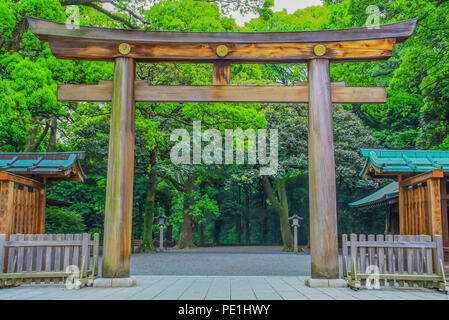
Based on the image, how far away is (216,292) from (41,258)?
3.21 metres

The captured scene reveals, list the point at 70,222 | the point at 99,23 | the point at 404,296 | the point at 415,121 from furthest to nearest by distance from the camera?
the point at 415,121
the point at 70,222
the point at 99,23
the point at 404,296

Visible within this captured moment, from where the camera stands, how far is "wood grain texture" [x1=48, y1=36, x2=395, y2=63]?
7.84m

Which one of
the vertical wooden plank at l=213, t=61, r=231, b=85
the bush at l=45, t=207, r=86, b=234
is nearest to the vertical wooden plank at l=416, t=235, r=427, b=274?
the vertical wooden plank at l=213, t=61, r=231, b=85

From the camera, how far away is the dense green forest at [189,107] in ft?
42.7

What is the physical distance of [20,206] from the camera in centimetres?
807

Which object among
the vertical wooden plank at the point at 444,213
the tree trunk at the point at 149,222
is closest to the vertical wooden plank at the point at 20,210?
the vertical wooden plank at the point at 444,213

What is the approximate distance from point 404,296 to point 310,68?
4313 millimetres

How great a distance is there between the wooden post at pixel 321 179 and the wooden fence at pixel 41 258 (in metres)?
4.00

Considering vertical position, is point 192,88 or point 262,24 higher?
point 262,24

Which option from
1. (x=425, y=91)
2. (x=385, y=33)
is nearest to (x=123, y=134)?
(x=385, y=33)

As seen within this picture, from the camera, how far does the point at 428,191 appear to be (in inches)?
300

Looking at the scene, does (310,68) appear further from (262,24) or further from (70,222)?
(262,24)

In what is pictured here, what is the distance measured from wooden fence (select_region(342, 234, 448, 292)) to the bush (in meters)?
14.0

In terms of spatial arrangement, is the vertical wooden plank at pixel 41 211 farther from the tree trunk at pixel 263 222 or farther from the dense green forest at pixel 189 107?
the tree trunk at pixel 263 222
